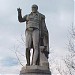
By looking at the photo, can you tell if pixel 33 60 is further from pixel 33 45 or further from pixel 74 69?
pixel 74 69

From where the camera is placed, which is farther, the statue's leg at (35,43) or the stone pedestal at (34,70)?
the statue's leg at (35,43)

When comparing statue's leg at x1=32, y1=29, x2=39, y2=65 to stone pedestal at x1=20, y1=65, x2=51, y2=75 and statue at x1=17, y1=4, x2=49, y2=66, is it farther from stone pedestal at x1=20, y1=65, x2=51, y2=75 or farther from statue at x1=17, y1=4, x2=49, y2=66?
stone pedestal at x1=20, y1=65, x2=51, y2=75

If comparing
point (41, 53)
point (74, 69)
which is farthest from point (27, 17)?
point (74, 69)

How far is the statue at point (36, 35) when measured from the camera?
1334 cm

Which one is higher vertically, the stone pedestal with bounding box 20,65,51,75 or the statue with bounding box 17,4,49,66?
the statue with bounding box 17,4,49,66

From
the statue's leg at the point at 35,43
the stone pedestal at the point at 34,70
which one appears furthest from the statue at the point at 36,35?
the stone pedestal at the point at 34,70

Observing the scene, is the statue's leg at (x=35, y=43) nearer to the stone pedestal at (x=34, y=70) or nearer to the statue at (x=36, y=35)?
the statue at (x=36, y=35)

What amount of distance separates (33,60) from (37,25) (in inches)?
55.8

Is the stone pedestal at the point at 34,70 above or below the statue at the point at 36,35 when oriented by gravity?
below

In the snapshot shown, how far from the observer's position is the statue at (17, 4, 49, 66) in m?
13.3

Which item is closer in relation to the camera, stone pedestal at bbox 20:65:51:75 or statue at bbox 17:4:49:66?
stone pedestal at bbox 20:65:51:75

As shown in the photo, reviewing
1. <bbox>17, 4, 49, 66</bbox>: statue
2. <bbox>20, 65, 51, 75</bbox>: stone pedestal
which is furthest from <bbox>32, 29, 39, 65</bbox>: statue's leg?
<bbox>20, 65, 51, 75</bbox>: stone pedestal

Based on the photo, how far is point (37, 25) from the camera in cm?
1355

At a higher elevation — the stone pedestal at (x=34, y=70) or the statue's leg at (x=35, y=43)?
the statue's leg at (x=35, y=43)
